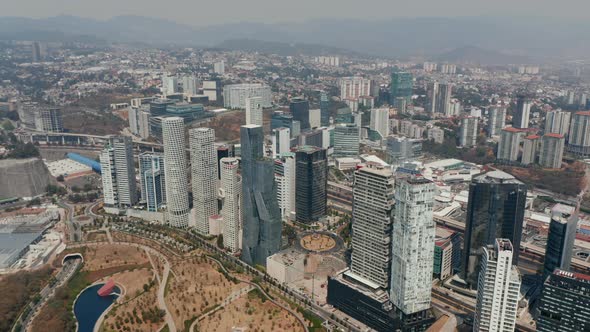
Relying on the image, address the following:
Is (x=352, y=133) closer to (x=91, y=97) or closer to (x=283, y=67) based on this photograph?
(x=91, y=97)

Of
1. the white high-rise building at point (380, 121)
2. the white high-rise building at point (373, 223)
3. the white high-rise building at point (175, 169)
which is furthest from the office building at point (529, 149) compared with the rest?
the white high-rise building at point (175, 169)

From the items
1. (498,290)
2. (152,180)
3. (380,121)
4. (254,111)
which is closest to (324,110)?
(380,121)

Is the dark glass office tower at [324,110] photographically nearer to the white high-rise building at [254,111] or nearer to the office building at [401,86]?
the white high-rise building at [254,111]

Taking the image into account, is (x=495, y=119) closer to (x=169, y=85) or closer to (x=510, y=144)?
(x=510, y=144)

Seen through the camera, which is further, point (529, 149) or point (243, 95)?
point (243, 95)

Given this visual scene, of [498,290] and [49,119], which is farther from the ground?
[49,119]

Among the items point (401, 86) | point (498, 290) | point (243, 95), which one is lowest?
point (498, 290)
